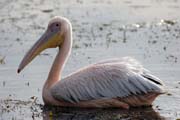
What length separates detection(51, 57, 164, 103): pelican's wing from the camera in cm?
902

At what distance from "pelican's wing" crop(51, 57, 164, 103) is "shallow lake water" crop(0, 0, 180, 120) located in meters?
0.22

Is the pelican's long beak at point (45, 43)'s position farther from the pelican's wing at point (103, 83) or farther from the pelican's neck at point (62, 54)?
the pelican's wing at point (103, 83)

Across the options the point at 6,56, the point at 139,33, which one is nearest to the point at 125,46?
the point at 139,33

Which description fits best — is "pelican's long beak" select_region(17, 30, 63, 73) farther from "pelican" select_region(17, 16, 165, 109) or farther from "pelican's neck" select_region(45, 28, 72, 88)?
"pelican" select_region(17, 16, 165, 109)

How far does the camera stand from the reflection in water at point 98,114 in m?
8.70

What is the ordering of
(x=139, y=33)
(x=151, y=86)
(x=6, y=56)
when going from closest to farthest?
1. (x=151, y=86)
2. (x=6, y=56)
3. (x=139, y=33)

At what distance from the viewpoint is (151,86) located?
8.90 metres

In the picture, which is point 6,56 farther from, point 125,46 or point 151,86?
point 151,86

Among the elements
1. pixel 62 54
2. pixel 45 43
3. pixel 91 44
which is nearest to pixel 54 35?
pixel 45 43

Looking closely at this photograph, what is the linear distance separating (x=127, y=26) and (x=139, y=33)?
0.70 m

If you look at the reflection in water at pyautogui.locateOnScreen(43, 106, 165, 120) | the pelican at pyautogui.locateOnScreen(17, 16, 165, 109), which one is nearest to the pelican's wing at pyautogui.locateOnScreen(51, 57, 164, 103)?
the pelican at pyautogui.locateOnScreen(17, 16, 165, 109)

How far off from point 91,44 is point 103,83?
3861 mm

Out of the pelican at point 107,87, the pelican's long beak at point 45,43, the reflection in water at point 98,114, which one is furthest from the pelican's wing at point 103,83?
the pelican's long beak at point 45,43

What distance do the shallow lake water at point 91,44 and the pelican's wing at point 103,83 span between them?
0.22m
